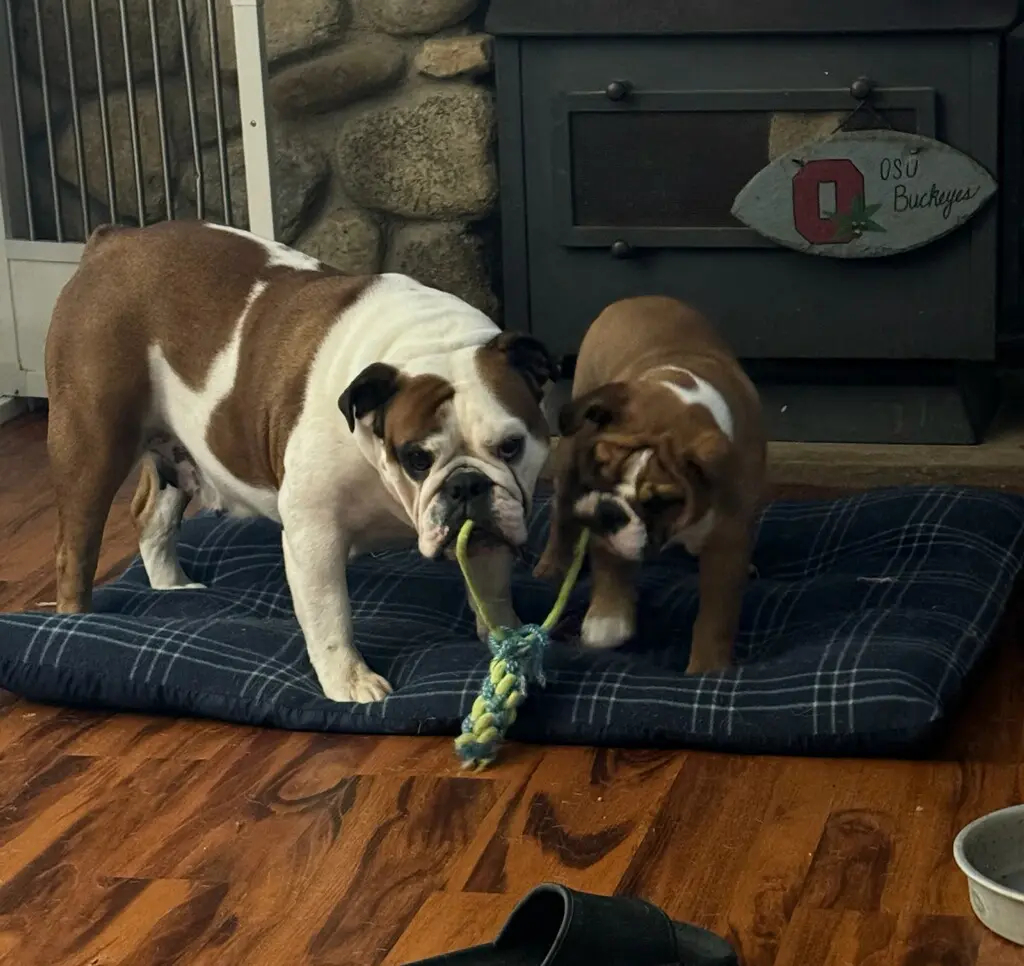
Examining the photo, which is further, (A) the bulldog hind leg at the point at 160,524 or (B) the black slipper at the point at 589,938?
(A) the bulldog hind leg at the point at 160,524

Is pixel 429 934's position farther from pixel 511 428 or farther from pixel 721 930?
pixel 511 428

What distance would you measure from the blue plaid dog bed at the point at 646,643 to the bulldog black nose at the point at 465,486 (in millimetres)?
258

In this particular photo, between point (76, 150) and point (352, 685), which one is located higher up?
point (76, 150)

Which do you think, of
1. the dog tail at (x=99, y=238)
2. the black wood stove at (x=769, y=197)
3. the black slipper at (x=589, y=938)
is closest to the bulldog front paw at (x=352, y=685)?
the black slipper at (x=589, y=938)

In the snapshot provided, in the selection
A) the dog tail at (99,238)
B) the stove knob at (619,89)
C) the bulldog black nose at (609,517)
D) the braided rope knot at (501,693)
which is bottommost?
the braided rope knot at (501,693)

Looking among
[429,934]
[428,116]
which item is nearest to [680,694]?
[429,934]

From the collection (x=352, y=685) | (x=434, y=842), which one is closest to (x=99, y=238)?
(x=352, y=685)

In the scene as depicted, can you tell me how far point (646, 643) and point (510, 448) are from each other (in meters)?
0.44

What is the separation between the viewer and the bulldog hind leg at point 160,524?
2.82 metres

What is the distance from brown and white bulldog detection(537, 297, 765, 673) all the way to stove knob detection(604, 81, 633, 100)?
1.14 meters

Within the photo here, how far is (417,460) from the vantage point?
2201 millimetres

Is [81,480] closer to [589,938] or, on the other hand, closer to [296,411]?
[296,411]

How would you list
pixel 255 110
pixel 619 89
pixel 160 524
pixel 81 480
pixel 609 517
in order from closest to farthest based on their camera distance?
1. pixel 609 517
2. pixel 81 480
3. pixel 160 524
4. pixel 255 110
5. pixel 619 89

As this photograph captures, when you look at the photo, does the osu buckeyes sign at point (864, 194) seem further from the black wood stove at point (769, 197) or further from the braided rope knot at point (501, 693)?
the braided rope knot at point (501, 693)
